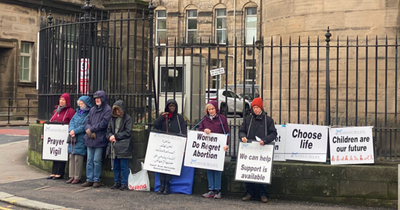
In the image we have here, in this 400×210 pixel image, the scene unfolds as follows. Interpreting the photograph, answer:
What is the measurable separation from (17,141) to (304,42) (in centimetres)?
861

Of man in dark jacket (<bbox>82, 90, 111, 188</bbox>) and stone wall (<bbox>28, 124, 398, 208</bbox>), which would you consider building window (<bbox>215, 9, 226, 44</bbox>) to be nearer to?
man in dark jacket (<bbox>82, 90, 111, 188</bbox>)

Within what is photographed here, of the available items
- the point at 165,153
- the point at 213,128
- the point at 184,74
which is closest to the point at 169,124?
the point at 165,153

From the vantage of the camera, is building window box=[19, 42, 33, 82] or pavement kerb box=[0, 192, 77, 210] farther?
building window box=[19, 42, 33, 82]

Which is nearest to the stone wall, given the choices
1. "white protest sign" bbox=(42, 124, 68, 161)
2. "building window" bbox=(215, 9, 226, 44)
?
"white protest sign" bbox=(42, 124, 68, 161)

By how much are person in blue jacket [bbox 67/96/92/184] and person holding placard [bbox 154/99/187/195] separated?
4.54 ft

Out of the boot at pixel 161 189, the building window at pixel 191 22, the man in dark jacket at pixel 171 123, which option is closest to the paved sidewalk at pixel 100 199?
the boot at pixel 161 189

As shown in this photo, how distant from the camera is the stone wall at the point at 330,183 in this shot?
7641mm

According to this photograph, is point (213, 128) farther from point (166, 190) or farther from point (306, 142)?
point (306, 142)

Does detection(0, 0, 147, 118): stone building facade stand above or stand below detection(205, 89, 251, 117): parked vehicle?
above

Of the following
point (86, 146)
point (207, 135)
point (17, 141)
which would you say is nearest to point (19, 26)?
point (17, 141)

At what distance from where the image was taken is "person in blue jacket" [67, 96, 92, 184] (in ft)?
29.0

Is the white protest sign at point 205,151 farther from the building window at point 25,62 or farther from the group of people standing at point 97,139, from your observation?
the building window at point 25,62

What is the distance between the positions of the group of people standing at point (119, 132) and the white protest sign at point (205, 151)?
11 centimetres

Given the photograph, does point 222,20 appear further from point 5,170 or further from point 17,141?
point 5,170
